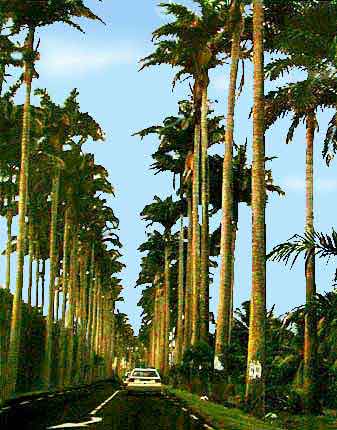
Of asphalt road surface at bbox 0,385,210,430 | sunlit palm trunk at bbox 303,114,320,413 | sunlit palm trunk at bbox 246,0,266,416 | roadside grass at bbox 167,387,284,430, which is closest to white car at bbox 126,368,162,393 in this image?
sunlit palm trunk at bbox 303,114,320,413

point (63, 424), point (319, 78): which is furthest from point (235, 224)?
point (63, 424)

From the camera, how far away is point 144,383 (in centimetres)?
4019

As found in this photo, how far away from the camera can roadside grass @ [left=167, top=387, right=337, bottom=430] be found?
19.4 metres

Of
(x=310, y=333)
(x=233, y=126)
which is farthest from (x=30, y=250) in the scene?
(x=310, y=333)

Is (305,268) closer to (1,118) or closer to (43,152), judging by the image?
(1,118)

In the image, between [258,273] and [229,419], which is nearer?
[229,419]

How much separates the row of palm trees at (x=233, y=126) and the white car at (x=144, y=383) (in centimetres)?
397

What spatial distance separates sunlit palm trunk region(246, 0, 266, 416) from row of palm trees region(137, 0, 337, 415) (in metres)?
0.03

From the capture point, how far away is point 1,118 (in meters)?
45.7

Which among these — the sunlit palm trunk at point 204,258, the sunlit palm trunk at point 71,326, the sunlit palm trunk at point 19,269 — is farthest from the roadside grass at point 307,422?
the sunlit palm trunk at point 71,326

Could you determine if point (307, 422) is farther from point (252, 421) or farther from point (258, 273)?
point (252, 421)

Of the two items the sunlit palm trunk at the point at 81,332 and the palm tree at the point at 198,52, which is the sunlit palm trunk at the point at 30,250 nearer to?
the sunlit palm trunk at the point at 81,332

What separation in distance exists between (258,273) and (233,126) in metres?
14.3

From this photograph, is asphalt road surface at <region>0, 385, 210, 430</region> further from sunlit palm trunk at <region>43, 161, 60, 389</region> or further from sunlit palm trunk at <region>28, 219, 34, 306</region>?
sunlit palm trunk at <region>28, 219, 34, 306</region>
